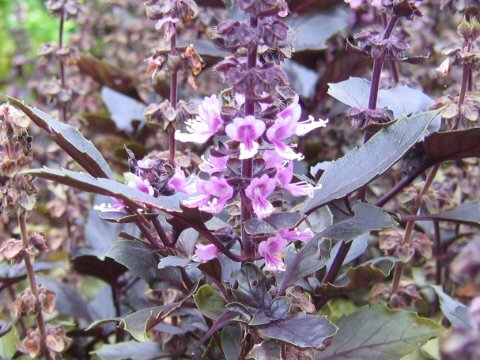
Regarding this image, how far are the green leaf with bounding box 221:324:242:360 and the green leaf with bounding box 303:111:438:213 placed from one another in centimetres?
26

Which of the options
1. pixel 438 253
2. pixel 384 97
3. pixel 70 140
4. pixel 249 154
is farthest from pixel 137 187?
pixel 438 253

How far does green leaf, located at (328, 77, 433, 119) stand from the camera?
1296 millimetres

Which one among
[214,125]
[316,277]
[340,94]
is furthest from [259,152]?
[316,277]

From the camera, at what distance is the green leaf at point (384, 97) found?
130 cm

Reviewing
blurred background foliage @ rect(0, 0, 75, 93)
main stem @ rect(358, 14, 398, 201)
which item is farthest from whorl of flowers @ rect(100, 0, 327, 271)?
blurred background foliage @ rect(0, 0, 75, 93)

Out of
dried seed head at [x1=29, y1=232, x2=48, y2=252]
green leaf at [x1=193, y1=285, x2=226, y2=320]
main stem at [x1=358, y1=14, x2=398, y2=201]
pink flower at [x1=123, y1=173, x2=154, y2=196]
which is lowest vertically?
dried seed head at [x1=29, y1=232, x2=48, y2=252]

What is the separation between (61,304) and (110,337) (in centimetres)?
26

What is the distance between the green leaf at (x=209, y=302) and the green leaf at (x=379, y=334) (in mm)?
230

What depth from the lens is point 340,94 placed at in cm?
129

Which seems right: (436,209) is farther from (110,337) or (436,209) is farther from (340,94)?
(110,337)

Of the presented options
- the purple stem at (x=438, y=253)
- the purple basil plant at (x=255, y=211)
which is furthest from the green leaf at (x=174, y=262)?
the purple stem at (x=438, y=253)

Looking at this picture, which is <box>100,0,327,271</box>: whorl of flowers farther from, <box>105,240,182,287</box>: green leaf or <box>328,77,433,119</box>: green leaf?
<box>328,77,433,119</box>: green leaf

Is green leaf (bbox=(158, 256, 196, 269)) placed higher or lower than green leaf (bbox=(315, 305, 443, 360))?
higher

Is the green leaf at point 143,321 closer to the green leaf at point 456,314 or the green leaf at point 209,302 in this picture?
the green leaf at point 209,302
